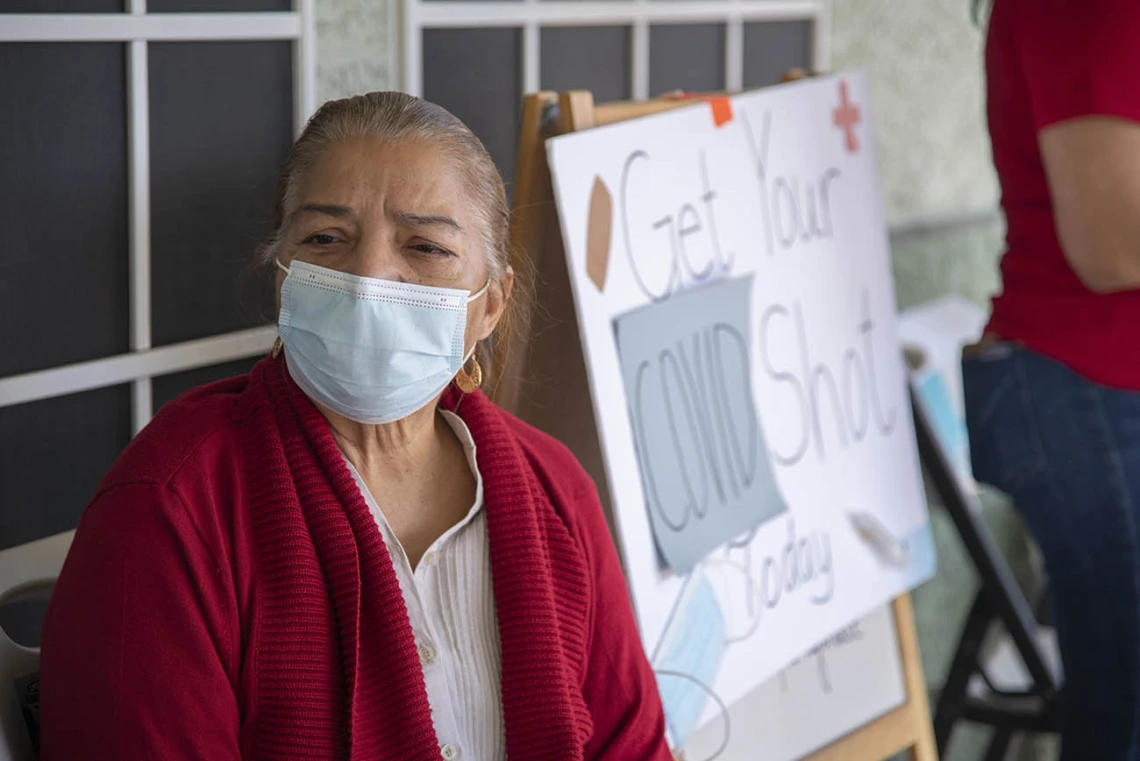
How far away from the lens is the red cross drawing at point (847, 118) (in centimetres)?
214

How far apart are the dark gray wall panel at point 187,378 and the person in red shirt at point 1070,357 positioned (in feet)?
3.76

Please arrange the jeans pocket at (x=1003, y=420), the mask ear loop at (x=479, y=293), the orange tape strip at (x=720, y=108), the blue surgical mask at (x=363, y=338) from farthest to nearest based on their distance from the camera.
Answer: the jeans pocket at (x=1003, y=420), the orange tape strip at (x=720, y=108), the mask ear loop at (x=479, y=293), the blue surgical mask at (x=363, y=338)

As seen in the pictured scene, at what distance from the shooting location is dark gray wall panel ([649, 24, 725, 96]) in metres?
2.34

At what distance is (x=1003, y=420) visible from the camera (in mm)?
2010

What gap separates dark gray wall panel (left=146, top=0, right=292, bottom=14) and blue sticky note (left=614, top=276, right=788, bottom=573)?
2.03ft

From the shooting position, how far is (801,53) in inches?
107

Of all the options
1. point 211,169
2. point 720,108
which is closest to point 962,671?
point 720,108

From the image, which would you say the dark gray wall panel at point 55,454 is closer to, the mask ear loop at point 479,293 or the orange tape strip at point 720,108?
the mask ear loop at point 479,293

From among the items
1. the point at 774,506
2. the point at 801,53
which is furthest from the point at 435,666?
the point at 801,53

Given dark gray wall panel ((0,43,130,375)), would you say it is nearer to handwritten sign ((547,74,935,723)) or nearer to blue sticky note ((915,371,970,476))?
handwritten sign ((547,74,935,723))

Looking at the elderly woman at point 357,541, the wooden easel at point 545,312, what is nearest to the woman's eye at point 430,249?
the elderly woman at point 357,541

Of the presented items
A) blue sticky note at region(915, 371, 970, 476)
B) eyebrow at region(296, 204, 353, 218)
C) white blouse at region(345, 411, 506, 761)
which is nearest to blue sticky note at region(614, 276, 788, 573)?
A: white blouse at region(345, 411, 506, 761)

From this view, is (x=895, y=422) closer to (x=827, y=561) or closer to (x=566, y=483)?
(x=827, y=561)

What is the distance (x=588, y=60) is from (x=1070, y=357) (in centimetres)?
93
